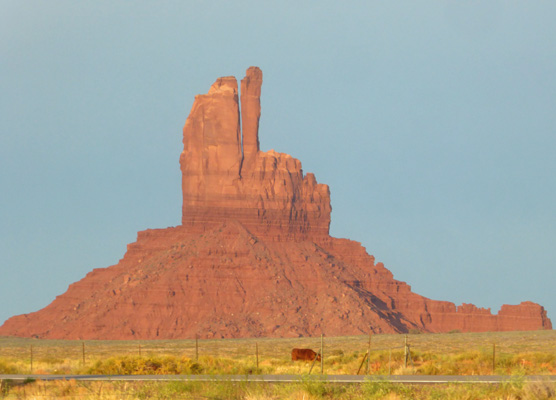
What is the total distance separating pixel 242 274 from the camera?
5315 inches

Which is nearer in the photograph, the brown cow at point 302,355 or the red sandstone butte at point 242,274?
the brown cow at point 302,355

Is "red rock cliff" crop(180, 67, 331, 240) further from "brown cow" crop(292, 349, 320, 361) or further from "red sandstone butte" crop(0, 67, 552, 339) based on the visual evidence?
"brown cow" crop(292, 349, 320, 361)

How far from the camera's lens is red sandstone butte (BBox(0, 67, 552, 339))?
12619cm

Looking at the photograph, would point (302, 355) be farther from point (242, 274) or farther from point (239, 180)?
point (239, 180)

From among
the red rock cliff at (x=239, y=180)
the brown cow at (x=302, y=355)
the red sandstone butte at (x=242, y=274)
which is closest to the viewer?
the brown cow at (x=302, y=355)

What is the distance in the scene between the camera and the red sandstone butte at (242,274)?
12619 cm

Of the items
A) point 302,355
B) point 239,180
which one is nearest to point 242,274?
point 239,180

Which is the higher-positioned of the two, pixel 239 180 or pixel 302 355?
pixel 239 180

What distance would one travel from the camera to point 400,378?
29.1m

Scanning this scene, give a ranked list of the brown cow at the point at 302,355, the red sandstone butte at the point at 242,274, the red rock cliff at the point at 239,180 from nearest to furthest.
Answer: the brown cow at the point at 302,355 → the red sandstone butte at the point at 242,274 → the red rock cliff at the point at 239,180

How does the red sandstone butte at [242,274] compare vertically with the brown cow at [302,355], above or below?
above

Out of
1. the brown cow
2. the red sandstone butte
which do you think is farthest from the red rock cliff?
the brown cow

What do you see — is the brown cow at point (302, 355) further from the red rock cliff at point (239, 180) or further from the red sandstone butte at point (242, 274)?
the red rock cliff at point (239, 180)

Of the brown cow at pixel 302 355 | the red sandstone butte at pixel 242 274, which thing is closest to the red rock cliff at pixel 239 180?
the red sandstone butte at pixel 242 274
